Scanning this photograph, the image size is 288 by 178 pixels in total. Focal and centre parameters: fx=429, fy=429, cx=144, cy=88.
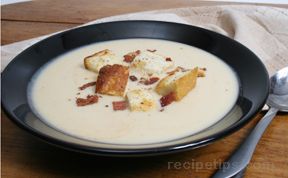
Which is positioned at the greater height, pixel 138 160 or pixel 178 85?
pixel 178 85

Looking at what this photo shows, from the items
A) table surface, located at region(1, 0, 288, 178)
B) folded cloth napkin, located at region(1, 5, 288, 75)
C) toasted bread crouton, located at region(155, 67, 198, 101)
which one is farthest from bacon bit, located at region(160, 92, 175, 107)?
folded cloth napkin, located at region(1, 5, 288, 75)

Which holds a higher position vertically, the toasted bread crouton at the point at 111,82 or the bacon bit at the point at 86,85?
the toasted bread crouton at the point at 111,82

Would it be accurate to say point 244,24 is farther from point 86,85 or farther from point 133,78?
point 86,85

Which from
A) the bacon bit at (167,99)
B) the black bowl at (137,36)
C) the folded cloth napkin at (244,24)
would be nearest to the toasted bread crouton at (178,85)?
the bacon bit at (167,99)

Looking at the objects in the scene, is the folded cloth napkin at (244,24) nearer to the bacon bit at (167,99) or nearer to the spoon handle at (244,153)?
the spoon handle at (244,153)

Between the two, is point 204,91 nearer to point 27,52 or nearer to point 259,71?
point 259,71

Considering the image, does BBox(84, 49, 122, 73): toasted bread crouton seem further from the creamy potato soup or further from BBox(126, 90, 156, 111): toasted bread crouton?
BBox(126, 90, 156, 111): toasted bread crouton

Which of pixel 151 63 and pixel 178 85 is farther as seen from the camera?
pixel 151 63

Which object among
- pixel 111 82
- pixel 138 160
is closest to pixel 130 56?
pixel 111 82
